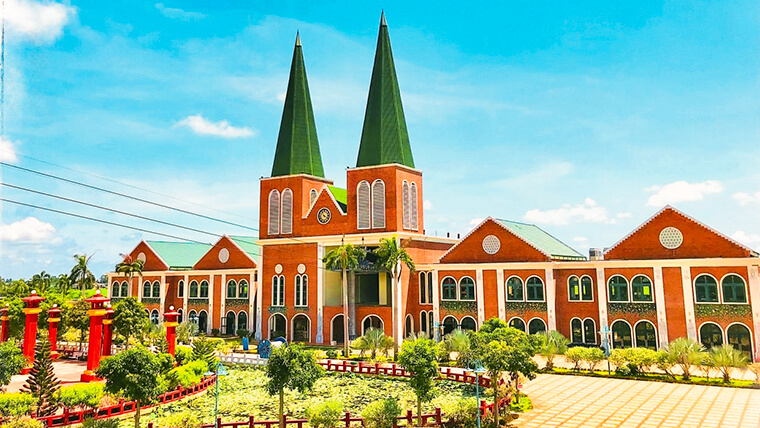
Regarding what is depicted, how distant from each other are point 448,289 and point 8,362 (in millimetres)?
27142

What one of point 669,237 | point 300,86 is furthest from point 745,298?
point 300,86

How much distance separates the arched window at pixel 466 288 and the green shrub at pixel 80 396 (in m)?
25.0

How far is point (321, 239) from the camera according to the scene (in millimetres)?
44906

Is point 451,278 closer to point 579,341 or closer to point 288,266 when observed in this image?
point 579,341

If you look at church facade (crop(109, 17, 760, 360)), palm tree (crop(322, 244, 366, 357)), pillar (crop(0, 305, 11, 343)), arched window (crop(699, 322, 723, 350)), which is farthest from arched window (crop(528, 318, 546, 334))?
pillar (crop(0, 305, 11, 343))

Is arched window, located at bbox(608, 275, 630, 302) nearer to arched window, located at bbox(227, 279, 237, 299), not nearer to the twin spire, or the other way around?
the twin spire

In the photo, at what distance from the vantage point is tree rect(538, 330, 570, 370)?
30577 millimetres

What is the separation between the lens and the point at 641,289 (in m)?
34.6

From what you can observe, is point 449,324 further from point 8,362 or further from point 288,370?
point 8,362

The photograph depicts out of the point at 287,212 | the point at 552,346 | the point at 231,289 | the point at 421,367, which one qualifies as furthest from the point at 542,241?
the point at 231,289

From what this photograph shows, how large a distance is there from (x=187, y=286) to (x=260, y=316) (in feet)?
34.6

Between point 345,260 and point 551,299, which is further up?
point 345,260

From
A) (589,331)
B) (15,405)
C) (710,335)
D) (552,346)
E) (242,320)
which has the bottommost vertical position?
(15,405)

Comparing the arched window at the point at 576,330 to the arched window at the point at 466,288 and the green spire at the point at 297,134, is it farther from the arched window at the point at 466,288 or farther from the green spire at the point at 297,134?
the green spire at the point at 297,134
